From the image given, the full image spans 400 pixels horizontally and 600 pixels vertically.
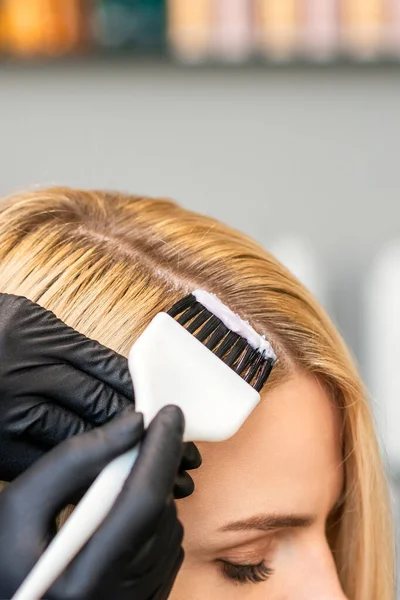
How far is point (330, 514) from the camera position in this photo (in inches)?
34.1

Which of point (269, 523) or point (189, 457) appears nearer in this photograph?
point (189, 457)

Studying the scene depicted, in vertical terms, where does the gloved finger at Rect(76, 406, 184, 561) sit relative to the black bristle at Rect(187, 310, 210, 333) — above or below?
below

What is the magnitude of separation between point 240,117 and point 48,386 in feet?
3.93

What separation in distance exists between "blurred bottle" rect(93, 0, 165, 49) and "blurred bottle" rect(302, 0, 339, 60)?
0.27m

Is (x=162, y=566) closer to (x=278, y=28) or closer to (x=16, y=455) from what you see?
(x=16, y=455)

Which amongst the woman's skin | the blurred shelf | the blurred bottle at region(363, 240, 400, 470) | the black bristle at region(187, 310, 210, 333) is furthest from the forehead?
the blurred shelf

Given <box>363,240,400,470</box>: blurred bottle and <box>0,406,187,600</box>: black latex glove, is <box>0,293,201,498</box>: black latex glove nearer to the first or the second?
<box>0,406,187,600</box>: black latex glove

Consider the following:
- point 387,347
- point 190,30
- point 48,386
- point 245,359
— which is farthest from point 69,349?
point 190,30

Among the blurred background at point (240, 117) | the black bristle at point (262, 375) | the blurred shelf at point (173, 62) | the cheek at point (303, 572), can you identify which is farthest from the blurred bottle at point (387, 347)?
the black bristle at point (262, 375)

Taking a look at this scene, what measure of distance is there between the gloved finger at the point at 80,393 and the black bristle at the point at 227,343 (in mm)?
73

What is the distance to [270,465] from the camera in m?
0.68

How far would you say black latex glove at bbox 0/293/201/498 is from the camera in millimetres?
569

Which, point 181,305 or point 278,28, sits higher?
point 278,28

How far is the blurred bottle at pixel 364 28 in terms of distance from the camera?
5.33 feet
